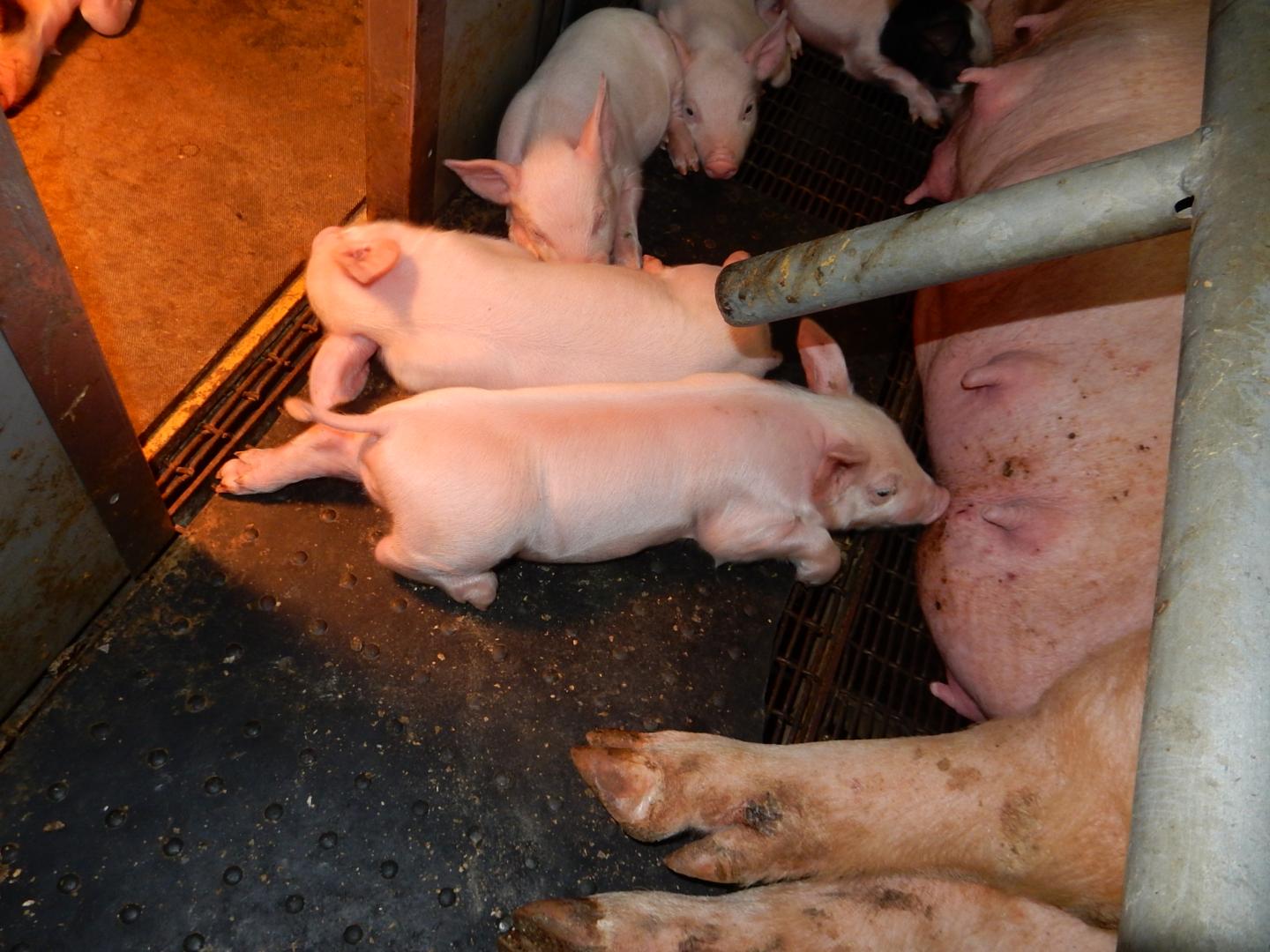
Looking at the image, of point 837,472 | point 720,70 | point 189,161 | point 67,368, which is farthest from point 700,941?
point 720,70

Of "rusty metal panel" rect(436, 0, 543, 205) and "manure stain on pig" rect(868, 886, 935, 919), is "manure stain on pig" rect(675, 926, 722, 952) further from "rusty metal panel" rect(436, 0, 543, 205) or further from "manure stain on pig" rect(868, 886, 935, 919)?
"rusty metal panel" rect(436, 0, 543, 205)

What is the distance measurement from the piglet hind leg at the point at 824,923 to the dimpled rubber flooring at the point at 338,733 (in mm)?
371

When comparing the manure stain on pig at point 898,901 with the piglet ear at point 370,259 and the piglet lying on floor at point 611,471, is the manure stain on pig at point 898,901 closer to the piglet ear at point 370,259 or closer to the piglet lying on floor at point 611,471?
the piglet lying on floor at point 611,471

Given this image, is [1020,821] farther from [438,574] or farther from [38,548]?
[38,548]

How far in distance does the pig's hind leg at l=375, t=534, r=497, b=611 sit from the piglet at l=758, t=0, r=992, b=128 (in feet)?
8.10

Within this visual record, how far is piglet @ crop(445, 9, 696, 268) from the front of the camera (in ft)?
9.18

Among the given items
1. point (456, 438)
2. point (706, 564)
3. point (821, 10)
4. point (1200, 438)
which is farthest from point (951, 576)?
point (821, 10)

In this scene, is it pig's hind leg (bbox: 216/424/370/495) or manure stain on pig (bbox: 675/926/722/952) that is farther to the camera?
pig's hind leg (bbox: 216/424/370/495)

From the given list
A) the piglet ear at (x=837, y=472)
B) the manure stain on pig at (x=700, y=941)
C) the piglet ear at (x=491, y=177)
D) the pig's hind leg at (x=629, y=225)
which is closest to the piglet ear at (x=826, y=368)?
the piglet ear at (x=837, y=472)

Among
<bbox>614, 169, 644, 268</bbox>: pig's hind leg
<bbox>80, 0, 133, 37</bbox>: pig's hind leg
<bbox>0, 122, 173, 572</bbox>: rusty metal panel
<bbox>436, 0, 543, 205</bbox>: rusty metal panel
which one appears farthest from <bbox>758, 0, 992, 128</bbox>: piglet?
<bbox>0, 122, 173, 572</bbox>: rusty metal panel

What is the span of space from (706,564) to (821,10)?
2201 millimetres

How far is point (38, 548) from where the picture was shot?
6.66 feet

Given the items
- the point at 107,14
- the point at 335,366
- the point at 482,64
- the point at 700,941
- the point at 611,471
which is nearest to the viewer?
the point at 700,941

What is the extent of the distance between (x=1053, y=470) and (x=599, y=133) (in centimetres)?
142
